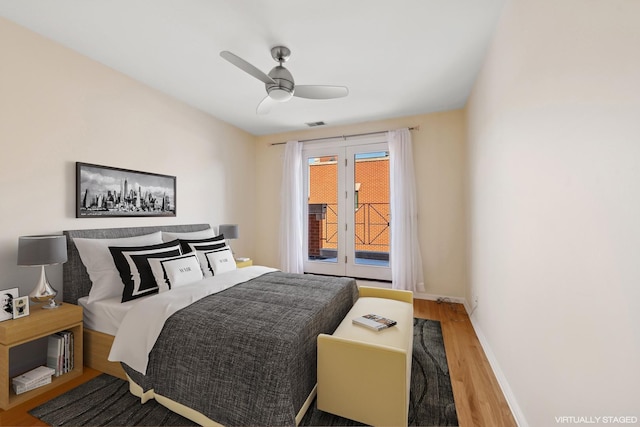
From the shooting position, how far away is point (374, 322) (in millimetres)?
1870

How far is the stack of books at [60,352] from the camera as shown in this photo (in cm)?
200

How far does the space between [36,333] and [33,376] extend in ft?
1.05

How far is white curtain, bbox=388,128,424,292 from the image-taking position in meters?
3.89

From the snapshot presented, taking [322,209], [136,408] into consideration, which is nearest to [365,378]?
[136,408]

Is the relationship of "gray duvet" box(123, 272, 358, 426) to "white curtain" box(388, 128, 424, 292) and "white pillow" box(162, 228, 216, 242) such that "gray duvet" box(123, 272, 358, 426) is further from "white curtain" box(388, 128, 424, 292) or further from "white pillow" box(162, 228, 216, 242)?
"white curtain" box(388, 128, 424, 292)

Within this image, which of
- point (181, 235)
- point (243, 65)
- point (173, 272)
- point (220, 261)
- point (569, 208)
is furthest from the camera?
point (181, 235)

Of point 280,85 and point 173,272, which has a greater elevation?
point 280,85

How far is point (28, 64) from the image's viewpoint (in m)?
2.11

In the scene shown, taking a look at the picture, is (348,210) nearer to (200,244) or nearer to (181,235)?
(200,244)

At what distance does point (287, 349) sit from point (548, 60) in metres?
1.99

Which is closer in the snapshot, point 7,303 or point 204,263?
point 7,303

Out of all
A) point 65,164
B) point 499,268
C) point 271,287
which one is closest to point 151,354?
point 271,287

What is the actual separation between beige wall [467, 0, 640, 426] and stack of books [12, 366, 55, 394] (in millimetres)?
3141

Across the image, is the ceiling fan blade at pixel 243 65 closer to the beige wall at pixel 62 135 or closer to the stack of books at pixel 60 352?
the beige wall at pixel 62 135
